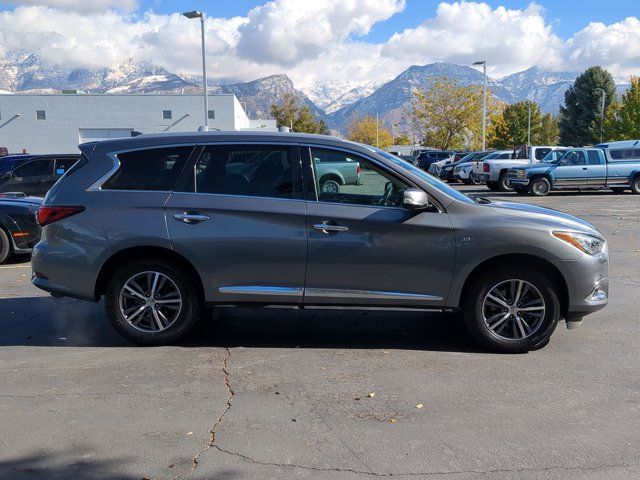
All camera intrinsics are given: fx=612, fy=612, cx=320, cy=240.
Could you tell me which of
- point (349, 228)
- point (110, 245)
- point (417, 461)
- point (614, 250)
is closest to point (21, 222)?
point (110, 245)

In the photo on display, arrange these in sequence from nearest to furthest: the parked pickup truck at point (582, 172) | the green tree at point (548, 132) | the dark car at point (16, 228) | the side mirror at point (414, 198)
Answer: the side mirror at point (414, 198), the dark car at point (16, 228), the parked pickup truck at point (582, 172), the green tree at point (548, 132)

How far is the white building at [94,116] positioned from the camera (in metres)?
51.1

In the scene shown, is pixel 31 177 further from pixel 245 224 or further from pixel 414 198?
pixel 414 198

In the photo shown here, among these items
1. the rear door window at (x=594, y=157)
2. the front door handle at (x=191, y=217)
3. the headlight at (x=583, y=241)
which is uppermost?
the rear door window at (x=594, y=157)

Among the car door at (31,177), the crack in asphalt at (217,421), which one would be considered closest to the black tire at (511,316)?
the crack in asphalt at (217,421)

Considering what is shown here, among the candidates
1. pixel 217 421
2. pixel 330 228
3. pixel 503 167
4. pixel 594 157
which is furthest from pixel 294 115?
pixel 217 421

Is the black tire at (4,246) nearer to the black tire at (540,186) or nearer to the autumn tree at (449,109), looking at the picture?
the black tire at (540,186)

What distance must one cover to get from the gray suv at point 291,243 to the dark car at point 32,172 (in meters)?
10.2

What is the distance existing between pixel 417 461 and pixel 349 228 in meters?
2.16

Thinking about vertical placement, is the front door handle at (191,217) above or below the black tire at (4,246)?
above

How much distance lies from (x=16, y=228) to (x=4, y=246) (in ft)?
1.12

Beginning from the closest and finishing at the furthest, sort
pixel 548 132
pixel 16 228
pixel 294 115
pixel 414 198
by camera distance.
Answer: pixel 414 198 < pixel 16 228 < pixel 294 115 < pixel 548 132

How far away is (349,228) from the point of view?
203 inches

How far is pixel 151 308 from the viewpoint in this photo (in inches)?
214
